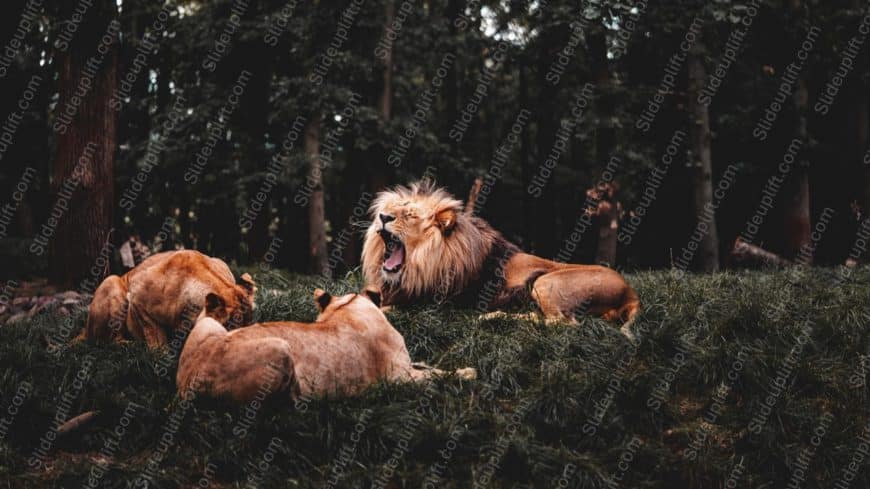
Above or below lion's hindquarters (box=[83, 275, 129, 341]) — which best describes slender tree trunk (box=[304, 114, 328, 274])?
below

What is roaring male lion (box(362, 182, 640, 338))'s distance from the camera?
6562 millimetres

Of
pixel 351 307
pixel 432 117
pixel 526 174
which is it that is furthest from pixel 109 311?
pixel 432 117

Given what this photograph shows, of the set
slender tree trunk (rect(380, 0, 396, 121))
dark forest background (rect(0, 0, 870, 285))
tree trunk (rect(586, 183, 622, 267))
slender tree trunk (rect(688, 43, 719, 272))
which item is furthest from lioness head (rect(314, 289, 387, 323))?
slender tree trunk (rect(380, 0, 396, 121))

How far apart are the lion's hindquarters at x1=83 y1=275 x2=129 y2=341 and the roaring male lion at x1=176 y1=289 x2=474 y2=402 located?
1.34 metres

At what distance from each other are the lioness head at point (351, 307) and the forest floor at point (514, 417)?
1.96 feet

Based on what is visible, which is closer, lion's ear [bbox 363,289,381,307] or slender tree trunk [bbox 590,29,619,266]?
lion's ear [bbox 363,289,381,307]

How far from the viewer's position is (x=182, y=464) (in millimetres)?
4219

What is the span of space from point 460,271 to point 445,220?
489 mm

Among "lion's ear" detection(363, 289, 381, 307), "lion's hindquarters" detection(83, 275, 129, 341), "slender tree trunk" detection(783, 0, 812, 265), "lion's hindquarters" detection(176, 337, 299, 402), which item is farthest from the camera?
"slender tree trunk" detection(783, 0, 812, 265)

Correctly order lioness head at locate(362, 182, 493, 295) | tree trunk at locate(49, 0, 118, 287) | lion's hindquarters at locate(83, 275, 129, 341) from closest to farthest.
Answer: lion's hindquarters at locate(83, 275, 129, 341) → lioness head at locate(362, 182, 493, 295) → tree trunk at locate(49, 0, 118, 287)

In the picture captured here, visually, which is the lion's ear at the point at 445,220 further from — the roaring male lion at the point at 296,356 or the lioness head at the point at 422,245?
the roaring male lion at the point at 296,356

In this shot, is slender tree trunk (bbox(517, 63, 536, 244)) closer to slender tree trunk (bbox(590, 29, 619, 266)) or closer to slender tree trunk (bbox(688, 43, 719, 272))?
slender tree trunk (bbox(590, 29, 619, 266))

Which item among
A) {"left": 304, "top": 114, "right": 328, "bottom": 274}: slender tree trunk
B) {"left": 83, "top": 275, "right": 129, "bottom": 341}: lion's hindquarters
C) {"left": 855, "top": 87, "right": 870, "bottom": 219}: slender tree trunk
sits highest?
{"left": 855, "top": 87, "right": 870, "bottom": 219}: slender tree trunk

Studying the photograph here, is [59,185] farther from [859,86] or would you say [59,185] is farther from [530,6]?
[859,86]
